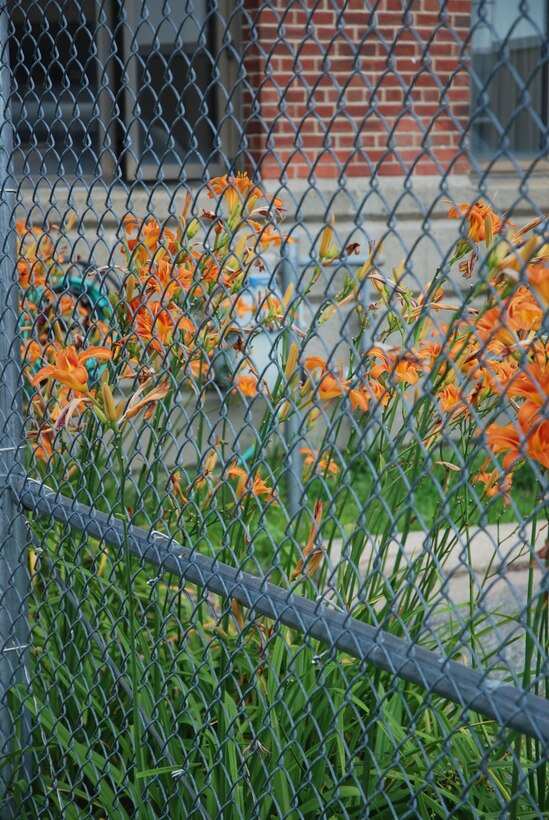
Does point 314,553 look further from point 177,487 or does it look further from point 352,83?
point 352,83

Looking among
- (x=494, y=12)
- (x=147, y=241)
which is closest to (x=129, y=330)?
(x=147, y=241)

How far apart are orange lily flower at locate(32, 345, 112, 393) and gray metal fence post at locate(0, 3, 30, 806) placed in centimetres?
59

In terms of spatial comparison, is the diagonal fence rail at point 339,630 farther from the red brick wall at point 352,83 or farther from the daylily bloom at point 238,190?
the red brick wall at point 352,83

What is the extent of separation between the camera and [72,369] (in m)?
1.77

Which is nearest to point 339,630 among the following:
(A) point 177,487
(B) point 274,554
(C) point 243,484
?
(B) point 274,554

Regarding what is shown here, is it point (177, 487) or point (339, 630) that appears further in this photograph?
point (177, 487)

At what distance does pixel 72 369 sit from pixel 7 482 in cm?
69

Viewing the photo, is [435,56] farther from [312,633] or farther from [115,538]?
[312,633]

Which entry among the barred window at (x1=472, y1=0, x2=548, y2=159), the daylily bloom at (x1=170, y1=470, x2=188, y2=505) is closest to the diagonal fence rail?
the daylily bloom at (x1=170, y1=470, x2=188, y2=505)

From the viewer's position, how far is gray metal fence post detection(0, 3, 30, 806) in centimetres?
232

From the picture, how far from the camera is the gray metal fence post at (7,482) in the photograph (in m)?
2.32

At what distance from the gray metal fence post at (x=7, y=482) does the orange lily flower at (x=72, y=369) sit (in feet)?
1.94

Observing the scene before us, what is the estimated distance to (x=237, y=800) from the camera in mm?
1861

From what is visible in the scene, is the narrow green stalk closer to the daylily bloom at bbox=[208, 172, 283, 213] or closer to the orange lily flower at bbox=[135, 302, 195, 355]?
the orange lily flower at bbox=[135, 302, 195, 355]
